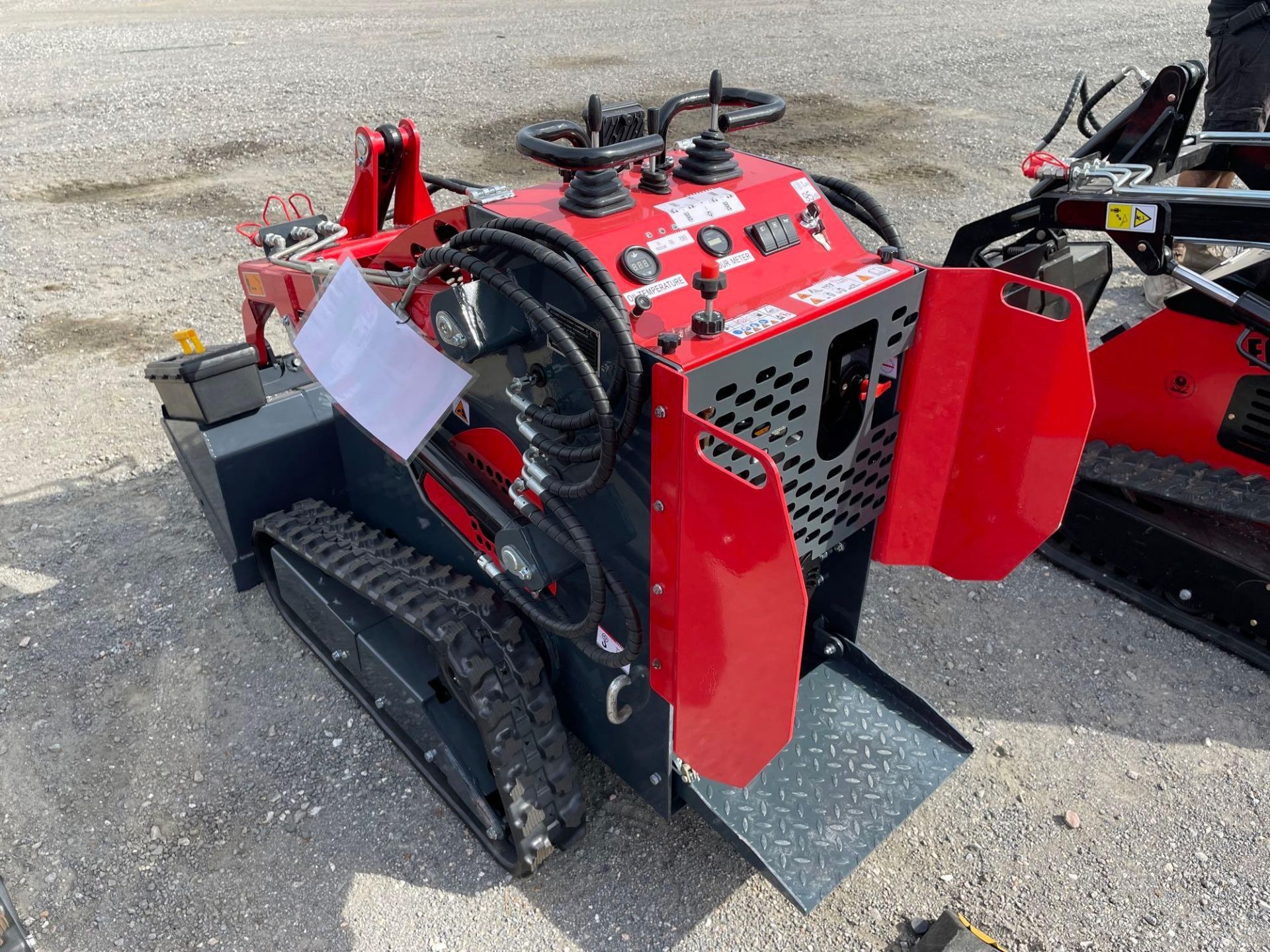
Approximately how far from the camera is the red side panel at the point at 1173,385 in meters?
3.57

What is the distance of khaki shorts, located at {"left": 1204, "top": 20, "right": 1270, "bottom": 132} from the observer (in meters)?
5.16

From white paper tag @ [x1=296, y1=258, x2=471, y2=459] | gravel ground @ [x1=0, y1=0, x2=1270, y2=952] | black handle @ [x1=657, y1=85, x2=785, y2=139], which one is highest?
black handle @ [x1=657, y1=85, x2=785, y2=139]

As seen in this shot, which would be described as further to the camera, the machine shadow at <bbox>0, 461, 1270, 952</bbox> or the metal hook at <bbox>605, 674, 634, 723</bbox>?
the machine shadow at <bbox>0, 461, 1270, 952</bbox>

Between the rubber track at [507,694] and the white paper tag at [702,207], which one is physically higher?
the white paper tag at [702,207]

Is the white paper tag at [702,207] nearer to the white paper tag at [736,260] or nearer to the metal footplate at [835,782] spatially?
the white paper tag at [736,260]

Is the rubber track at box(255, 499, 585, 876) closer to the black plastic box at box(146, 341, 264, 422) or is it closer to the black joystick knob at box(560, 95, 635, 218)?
the black plastic box at box(146, 341, 264, 422)

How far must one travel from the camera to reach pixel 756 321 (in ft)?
6.90

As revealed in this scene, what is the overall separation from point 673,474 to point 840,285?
2.33 feet

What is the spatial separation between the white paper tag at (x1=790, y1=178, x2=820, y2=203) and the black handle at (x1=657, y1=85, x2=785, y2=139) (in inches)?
7.1

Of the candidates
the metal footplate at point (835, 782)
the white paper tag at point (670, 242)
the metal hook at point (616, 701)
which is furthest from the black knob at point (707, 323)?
the metal footplate at point (835, 782)

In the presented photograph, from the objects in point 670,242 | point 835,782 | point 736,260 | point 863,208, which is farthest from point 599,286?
point 835,782

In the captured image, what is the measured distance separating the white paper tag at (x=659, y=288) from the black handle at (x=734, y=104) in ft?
1.44

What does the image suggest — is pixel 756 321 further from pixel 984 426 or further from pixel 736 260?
pixel 984 426

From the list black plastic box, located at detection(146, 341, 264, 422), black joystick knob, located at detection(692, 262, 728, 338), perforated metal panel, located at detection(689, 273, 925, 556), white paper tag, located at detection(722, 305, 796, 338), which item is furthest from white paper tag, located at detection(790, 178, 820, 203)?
black plastic box, located at detection(146, 341, 264, 422)
